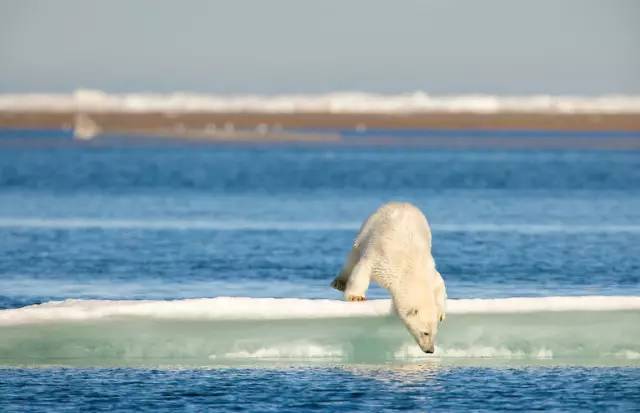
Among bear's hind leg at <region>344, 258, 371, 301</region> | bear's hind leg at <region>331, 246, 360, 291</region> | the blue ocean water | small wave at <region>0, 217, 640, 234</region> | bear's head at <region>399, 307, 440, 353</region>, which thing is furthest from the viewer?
small wave at <region>0, 217, 640, 234</region>

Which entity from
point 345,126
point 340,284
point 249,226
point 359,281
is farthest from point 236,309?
point 345,126

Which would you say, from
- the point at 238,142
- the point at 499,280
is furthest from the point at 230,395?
the point at 238,142

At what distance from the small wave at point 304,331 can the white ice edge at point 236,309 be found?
12mm

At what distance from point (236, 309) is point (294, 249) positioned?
52.6ft

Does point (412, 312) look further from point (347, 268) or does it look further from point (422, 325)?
point (347, 268)

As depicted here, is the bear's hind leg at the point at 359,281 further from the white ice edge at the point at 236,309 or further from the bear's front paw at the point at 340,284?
the bear's front paw at the point at 340,284

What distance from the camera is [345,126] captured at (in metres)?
176

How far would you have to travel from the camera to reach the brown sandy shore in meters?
136

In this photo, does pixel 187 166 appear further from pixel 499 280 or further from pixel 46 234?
pixel 499 280

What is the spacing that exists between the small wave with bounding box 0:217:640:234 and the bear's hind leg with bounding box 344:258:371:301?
69.2ft

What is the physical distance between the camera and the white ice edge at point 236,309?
1872 centimetres

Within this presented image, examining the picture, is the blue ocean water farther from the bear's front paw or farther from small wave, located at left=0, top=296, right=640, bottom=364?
the bear's front paw

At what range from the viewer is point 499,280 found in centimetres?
2877

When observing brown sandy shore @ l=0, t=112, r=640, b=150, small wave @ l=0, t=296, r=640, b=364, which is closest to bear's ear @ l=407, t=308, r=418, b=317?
small wave @ l=0, t=296, r=640, b=364
